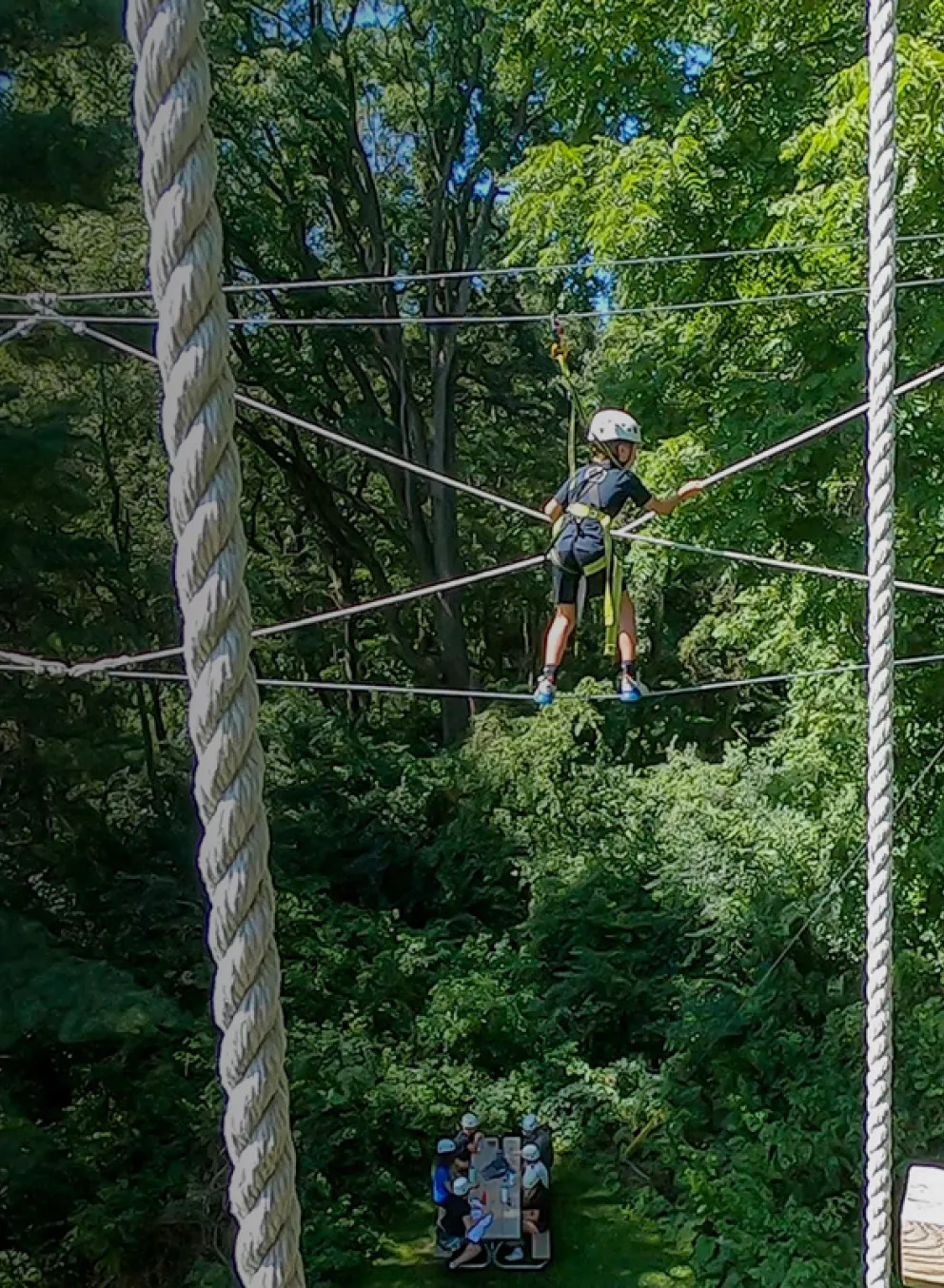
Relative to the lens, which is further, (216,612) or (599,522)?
(599,522)

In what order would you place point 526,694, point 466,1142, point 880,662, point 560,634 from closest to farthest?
point 880,662 → point 560,634 → point 526,694 → point 466,1142

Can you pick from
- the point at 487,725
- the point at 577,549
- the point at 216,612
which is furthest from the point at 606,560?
the point at 487,725

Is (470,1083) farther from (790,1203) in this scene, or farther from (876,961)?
(876,961)

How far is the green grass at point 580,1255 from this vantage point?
3904mm

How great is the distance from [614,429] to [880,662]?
1.48m

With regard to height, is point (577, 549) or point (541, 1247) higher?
point (577, 549)

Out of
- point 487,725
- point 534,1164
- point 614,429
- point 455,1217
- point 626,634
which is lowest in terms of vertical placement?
point 455,1217

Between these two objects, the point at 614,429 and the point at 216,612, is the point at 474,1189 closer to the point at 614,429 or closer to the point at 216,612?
the point at 614,429

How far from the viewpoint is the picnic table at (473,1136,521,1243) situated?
3.96 meters

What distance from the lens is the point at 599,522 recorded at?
8.50ft

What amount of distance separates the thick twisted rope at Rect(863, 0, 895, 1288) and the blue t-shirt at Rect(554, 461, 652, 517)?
1285 mm

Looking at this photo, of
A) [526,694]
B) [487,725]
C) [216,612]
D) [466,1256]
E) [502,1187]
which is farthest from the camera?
[487,725]

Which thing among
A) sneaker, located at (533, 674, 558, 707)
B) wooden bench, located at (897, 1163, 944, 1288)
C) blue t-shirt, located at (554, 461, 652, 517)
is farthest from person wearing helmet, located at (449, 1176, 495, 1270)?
wooden bench, located at (897, 1163, 944, 1288)

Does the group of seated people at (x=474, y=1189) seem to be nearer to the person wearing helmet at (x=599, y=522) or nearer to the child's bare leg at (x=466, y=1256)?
the child's bare leg at (x=466, y=1256)
